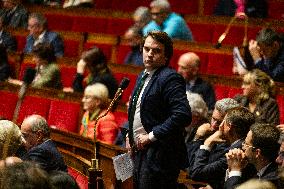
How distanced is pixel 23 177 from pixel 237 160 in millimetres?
592

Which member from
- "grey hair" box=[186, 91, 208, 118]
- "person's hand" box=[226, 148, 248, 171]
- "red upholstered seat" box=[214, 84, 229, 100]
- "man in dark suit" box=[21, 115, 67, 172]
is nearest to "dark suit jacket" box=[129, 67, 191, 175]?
"person's hand" box=[226, 148, 248, 171]

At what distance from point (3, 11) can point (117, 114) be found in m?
1.35

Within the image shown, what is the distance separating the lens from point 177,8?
3096 mm

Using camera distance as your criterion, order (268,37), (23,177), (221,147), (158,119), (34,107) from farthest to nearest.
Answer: (34,107), (268,37), (221,147), (158,119), (23,177)

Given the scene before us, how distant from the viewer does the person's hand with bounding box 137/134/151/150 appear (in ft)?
4.48

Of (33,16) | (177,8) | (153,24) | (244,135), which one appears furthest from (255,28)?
(244,135)

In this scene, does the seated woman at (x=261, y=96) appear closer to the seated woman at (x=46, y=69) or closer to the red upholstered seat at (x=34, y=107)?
the red upholstered seat at (x=34, y=107)

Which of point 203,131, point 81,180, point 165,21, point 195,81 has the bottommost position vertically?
point 81,180

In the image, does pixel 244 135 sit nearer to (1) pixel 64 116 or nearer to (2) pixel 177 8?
(1) pixel 64 116

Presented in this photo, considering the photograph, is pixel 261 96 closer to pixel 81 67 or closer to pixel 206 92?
pixel 206 92

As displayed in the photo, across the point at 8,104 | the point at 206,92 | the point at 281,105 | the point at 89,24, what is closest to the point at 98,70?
the point at 8,104

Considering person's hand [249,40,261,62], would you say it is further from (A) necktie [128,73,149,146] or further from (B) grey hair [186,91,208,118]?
(A) necktie [128,73,149,146]

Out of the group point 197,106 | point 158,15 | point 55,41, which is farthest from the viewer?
point 55,41

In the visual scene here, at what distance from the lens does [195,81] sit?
2.14 meters
